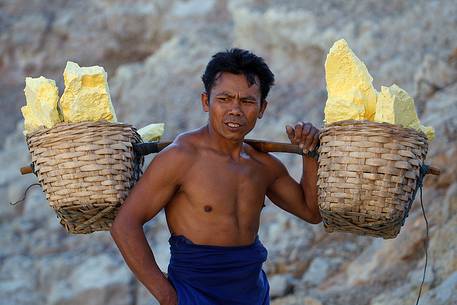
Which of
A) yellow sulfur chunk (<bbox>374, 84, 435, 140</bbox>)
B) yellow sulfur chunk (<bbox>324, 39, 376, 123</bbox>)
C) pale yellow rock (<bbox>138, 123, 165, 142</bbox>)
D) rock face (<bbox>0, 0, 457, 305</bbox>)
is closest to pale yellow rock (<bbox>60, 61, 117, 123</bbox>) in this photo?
pale yellow rock (<bbox>138, 123, 165, 142</bbox>)

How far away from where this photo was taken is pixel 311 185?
4.07 m

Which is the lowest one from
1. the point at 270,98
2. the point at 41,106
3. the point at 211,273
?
the point at 211,273

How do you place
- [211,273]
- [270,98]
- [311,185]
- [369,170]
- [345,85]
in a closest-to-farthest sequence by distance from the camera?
[369,170]
[211,273]
[345,85]
[311,185]
[270,98]

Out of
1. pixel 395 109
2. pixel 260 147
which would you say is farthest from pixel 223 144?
pixel 395 109

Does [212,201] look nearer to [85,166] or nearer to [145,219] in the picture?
[145,219]

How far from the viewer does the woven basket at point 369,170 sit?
371cm

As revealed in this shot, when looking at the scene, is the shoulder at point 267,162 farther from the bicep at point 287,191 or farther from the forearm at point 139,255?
the forearm at point 139,255

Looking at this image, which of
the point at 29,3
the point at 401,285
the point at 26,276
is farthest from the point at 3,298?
the point at 29,3

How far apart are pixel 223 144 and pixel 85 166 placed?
53cm

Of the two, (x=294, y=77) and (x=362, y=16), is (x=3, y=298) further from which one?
(x=362, y=16)

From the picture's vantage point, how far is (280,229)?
327 inches

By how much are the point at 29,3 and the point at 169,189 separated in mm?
9937

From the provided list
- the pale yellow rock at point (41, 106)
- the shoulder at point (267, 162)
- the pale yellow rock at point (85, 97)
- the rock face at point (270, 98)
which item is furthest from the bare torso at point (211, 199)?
the rock face at point (270, 98)

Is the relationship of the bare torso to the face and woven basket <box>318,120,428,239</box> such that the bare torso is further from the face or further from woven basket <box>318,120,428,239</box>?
woven basket <box>318,120,428,239</box>
